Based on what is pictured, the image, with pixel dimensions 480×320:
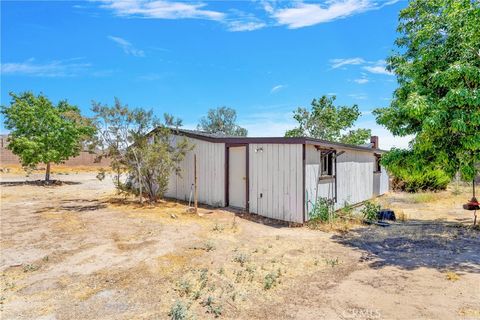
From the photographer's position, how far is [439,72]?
6789 mm

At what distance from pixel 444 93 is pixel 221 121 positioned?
3656 cm

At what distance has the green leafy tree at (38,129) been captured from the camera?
17297 millimetres

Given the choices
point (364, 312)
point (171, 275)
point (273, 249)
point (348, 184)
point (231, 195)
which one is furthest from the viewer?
point (348, 184)

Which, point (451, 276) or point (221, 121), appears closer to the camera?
point (451, 276)

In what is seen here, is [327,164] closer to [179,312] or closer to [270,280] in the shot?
[270,280]

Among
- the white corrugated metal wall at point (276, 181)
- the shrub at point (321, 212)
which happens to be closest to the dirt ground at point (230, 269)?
the white corrugated metal wall at point (276, 181)

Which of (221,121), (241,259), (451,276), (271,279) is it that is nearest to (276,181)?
(241,259)

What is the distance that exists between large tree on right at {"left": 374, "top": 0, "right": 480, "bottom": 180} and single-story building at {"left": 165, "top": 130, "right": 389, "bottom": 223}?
2437 mm

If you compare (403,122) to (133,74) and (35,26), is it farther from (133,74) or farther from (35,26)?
(133,74)

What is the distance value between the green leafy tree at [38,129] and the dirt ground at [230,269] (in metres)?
9.50

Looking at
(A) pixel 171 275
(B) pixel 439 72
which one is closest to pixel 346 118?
(B) pixel 439 72

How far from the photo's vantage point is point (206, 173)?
1161 cm

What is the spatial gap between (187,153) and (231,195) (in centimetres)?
273

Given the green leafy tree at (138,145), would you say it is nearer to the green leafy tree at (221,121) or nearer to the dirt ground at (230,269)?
the dirt ground at (230,269)
